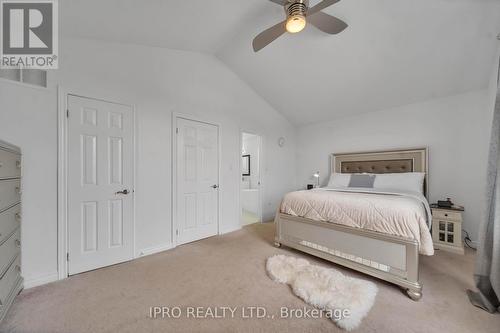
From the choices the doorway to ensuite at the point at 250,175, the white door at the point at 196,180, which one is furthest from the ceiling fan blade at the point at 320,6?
the doorway to ensuite at the point at 250,175

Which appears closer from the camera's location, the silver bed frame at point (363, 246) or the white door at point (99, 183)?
the silver bed frame at point (363, 246)

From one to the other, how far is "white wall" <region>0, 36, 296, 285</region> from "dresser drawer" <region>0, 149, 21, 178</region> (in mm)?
178

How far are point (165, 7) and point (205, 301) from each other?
2.87m

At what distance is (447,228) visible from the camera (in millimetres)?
2670

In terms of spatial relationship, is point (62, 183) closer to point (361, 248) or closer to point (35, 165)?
point (35, 165)

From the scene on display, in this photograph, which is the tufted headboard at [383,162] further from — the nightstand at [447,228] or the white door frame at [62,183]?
the white door frame at [62,183]

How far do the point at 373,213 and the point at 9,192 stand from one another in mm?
3171

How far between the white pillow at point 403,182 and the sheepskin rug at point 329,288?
5.78ft

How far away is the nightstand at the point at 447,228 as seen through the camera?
2.59m

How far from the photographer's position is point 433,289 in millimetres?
1812

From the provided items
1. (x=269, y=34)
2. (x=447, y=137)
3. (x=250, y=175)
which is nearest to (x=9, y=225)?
(x=269, y=34)

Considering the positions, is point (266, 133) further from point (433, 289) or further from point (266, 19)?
point (433, 289)

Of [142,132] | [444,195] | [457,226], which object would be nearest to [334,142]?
[444,195]

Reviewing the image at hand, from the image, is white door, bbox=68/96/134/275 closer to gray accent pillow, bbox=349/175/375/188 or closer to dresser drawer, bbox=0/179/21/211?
dresser drawer, bbox=0/179/21/211
